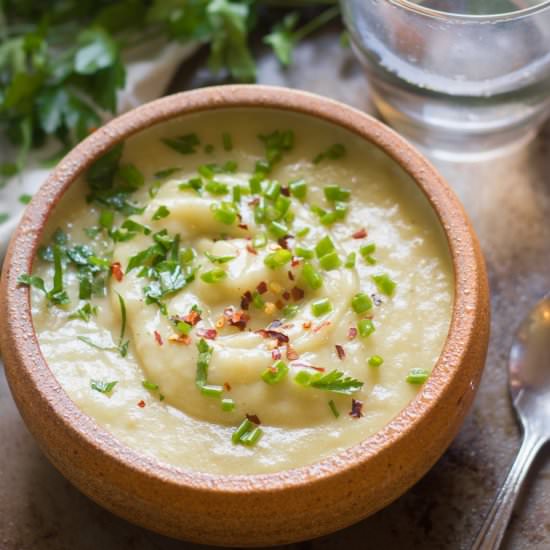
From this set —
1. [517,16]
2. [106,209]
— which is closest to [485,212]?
[517,16]

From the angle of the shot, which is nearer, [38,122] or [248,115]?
[248,115]

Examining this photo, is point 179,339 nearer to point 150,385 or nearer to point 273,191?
point 150,385

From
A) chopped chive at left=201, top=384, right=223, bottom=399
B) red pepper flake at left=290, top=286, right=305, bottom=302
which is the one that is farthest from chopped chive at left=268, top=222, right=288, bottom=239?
chopped chive at left=201, top=384, right=223, bottom=399

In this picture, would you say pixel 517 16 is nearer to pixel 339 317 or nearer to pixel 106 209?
pixel 339 317

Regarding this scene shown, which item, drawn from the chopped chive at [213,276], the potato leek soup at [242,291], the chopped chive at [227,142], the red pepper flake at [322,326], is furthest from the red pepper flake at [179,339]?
the chopped chive at [227,142]

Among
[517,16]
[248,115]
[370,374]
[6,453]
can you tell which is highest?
[517,16]

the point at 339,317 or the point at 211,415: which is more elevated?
the point at 339,317

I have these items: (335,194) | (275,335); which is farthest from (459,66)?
(275,335)
